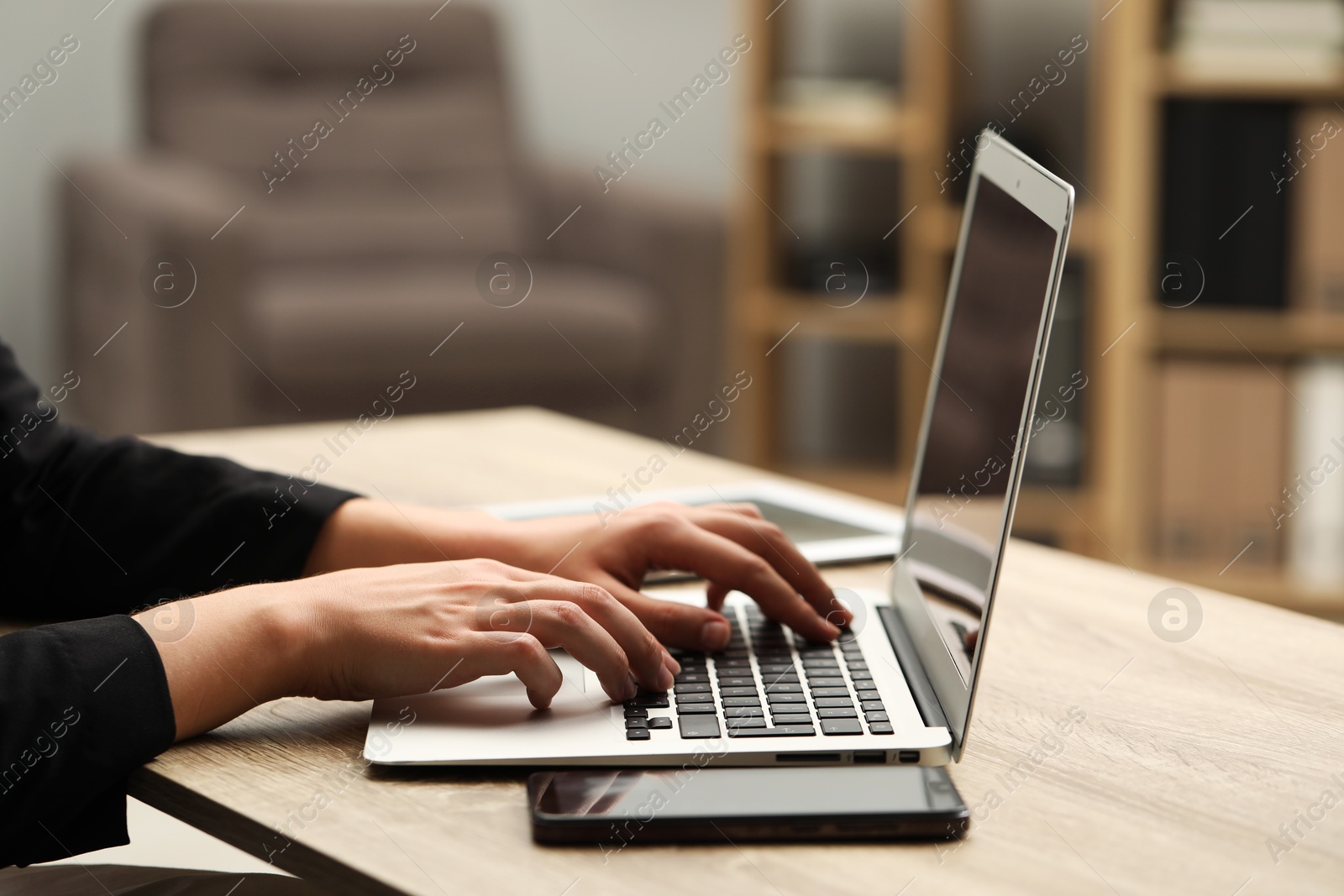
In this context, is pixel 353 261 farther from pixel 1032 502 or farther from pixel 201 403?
pixel 1032 502

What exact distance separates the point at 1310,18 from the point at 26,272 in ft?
8.83

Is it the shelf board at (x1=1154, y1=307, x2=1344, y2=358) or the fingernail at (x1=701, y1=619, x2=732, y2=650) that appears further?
the shelf board at (x1=1154, y1=307, x2=1344, y2=358)

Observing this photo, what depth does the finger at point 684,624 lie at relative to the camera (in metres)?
0.78

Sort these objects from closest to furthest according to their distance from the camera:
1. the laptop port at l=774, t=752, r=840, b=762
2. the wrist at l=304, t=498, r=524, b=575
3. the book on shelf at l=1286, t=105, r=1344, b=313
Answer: the laptop port at l=774, t=752, r=840, b=762 → the wrist at l=304, t=498, r=524, b=575 → the book on shelf at l=1286, t=105, r=1344, b=313

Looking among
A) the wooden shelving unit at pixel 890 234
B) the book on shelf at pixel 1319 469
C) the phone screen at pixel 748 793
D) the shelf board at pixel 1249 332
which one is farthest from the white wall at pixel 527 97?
the phone screen at pixel 748 793

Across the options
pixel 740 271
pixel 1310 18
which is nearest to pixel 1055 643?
pixel 1310 18

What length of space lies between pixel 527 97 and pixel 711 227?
0.93 meters

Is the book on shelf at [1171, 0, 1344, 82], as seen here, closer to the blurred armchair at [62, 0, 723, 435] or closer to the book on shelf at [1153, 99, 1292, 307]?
the book on shelf at [1153, 99, 1292, 307]

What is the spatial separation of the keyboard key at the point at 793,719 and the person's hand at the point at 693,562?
0.33ft

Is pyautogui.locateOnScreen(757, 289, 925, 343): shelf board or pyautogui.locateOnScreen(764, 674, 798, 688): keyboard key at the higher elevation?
pyautogui.locateOnScreen(757, 289, 925, 343): shelf board

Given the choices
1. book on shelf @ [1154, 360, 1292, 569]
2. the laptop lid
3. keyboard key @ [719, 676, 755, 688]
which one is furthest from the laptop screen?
book on shelf @ [1154, 360, 1292, 569]

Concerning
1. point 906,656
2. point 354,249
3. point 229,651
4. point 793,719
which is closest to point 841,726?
point 793,719

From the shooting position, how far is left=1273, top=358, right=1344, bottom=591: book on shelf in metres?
2.34

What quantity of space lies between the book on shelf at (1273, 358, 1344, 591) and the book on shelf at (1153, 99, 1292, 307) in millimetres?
149
